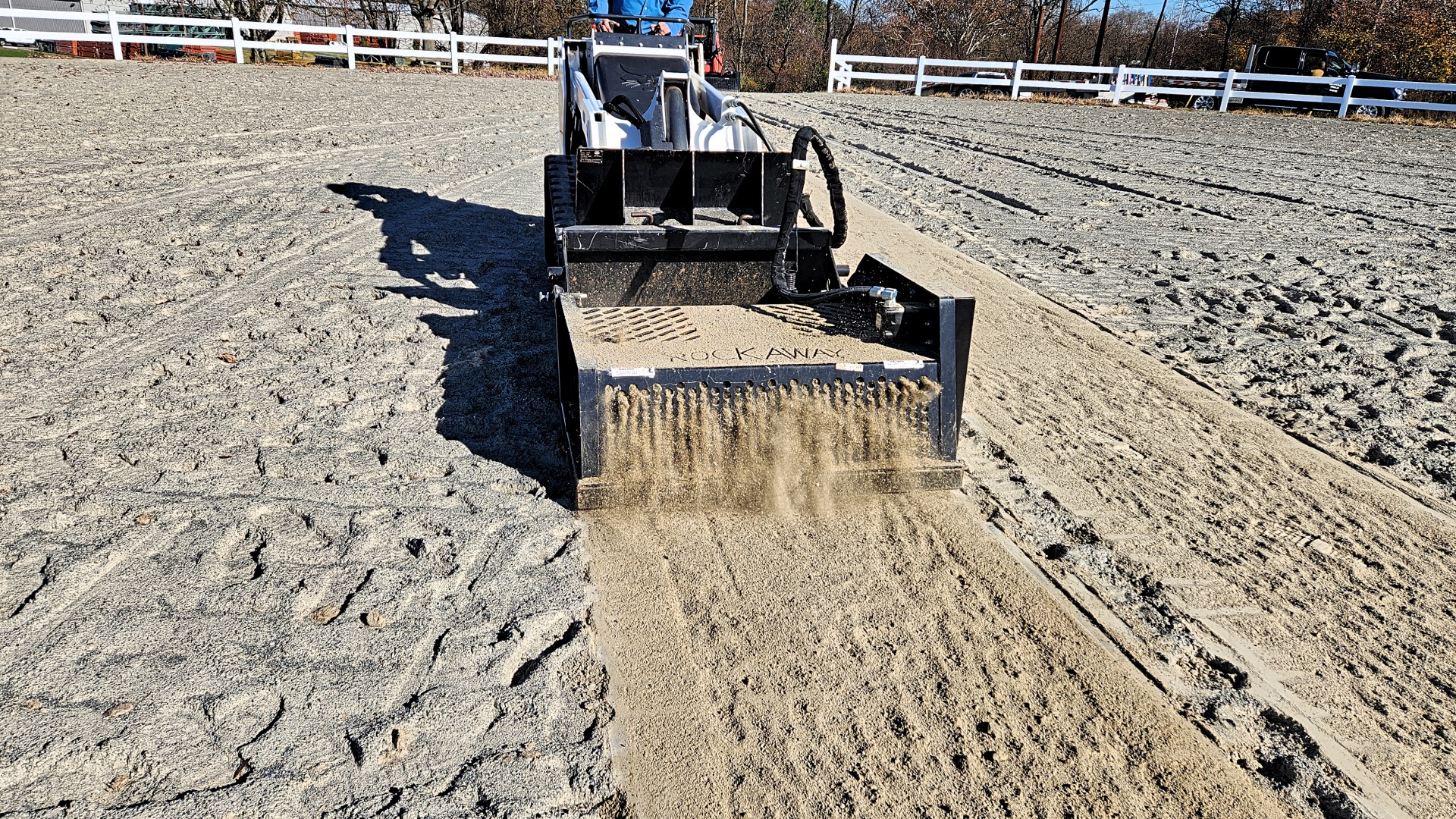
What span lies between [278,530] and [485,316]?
9.55 ft

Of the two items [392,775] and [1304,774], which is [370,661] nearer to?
[392,775]

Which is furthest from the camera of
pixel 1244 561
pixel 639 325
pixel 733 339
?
pixel 639 325

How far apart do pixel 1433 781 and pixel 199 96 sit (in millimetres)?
19222

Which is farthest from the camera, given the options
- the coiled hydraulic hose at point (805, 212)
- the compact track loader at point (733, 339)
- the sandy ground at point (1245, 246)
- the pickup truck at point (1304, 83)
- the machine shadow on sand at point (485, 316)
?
the pickup truck at point (1304, 83)

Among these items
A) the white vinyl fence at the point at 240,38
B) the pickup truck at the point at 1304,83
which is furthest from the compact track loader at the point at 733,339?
the pickup truck at the point at 1304,83

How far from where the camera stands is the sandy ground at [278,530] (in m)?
2.52

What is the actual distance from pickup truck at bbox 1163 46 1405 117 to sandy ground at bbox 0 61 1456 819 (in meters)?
23.3

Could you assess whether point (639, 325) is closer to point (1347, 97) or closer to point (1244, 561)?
point (1244, 561)

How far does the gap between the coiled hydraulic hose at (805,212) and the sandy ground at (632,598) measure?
3.46 feet

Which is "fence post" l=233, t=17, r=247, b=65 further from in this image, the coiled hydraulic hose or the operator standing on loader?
the coiled hydraulic hose

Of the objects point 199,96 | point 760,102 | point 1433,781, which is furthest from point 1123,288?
point 760,102

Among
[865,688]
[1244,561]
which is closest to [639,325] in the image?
[865,688]

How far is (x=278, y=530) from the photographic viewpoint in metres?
3.56

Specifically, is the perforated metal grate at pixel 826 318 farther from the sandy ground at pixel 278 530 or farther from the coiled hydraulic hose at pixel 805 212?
the sandy ground at pixel 278 530
